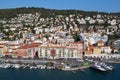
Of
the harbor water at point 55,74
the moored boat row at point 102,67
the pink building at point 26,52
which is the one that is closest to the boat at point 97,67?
the moored boat row at point 102,67

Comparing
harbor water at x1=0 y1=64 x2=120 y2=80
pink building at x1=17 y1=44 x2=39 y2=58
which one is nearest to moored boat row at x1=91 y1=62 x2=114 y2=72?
harbor water at x1=0 y1=64 x2=120 y2=80

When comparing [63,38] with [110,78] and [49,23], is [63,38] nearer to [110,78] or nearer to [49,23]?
[49,23]

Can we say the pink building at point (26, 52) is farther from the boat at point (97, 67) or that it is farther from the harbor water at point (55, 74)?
the boat at point (97, 67)

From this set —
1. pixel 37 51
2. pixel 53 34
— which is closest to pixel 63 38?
pixel 53 34

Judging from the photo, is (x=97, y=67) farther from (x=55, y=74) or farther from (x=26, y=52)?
(x=26, y=52)

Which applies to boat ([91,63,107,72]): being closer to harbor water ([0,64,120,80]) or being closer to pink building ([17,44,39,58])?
harbor water ([0,64,120,80])

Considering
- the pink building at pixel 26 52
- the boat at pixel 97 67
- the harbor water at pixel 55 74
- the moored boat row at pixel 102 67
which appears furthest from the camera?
the pink building at pixel 26 52

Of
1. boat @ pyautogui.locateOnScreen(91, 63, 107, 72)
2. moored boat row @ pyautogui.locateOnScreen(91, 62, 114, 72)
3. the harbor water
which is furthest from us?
moored boat row @ pyautogui.locateOnScreen(91, 62, 114, 72)

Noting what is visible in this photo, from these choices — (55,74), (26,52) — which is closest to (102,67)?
(55,74)
